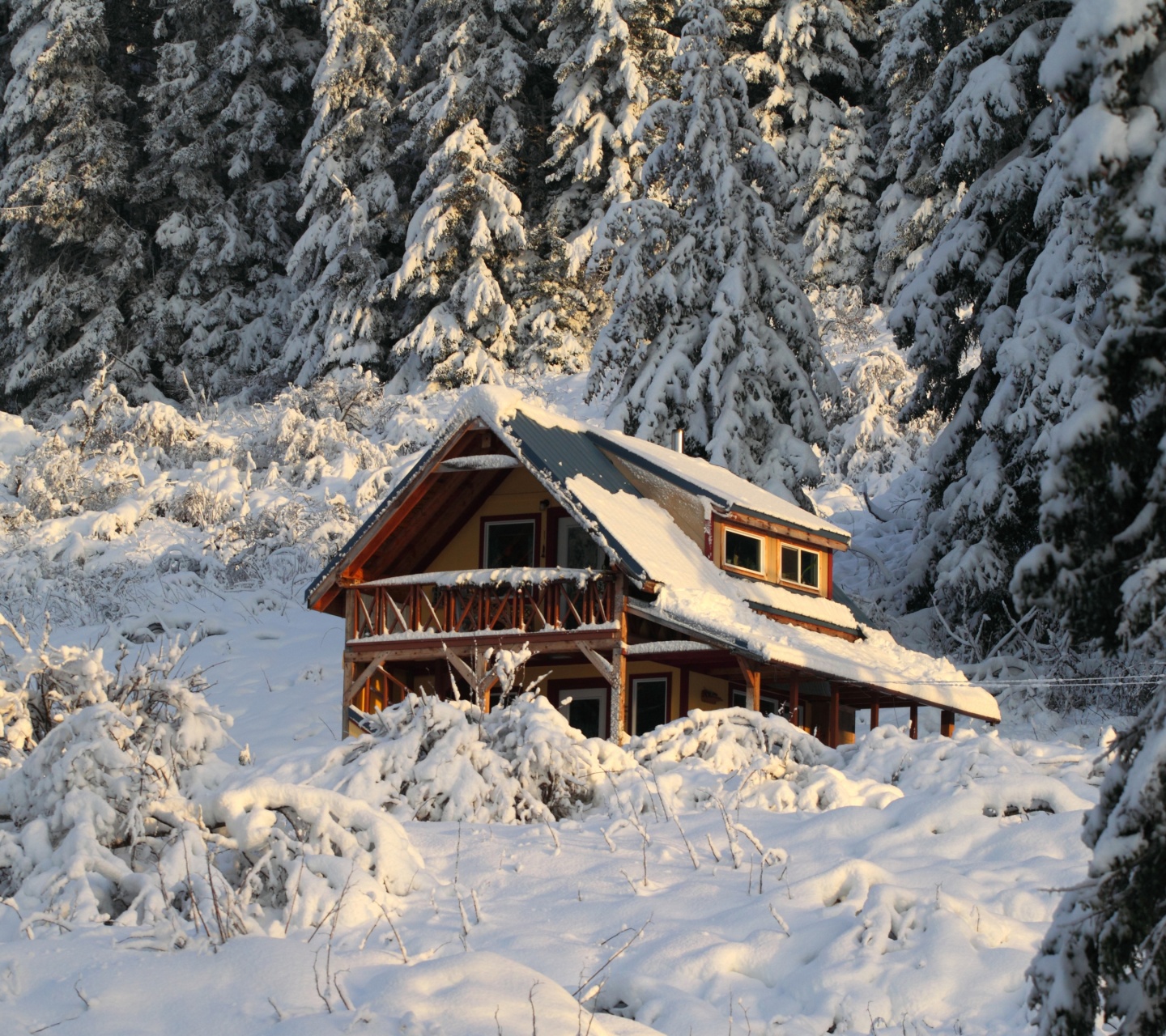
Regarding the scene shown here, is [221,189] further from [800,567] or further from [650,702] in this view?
[650,702]

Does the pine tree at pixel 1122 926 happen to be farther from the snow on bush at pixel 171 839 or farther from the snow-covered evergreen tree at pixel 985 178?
the snow-covered evergreen tree at pixel 985 178

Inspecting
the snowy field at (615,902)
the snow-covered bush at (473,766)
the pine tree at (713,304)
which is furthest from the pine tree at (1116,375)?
the pine tree at (713,304)

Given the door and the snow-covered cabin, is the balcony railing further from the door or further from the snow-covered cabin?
the door

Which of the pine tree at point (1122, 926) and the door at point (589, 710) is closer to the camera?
the pine tree at point (1122, 926)

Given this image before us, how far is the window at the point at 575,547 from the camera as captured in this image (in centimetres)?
2380

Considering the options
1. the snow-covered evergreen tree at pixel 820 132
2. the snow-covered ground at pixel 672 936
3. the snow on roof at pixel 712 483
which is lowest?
the snow-covered ground at pixel 672 936

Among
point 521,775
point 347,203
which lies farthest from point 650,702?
point 347,203

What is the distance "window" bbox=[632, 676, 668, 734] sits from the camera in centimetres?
2456

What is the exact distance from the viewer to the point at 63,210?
52.4 metres

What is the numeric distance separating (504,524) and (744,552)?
159 inches

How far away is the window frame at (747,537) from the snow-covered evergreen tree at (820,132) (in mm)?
24326

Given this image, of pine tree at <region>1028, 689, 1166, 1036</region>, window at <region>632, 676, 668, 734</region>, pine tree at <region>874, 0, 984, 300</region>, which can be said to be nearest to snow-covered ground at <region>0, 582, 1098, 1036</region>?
pine tree at <region>1028, 689, 1166, 1036</region>

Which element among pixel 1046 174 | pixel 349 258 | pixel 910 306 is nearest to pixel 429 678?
pixel 910 306

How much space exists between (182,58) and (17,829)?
2022 inches
